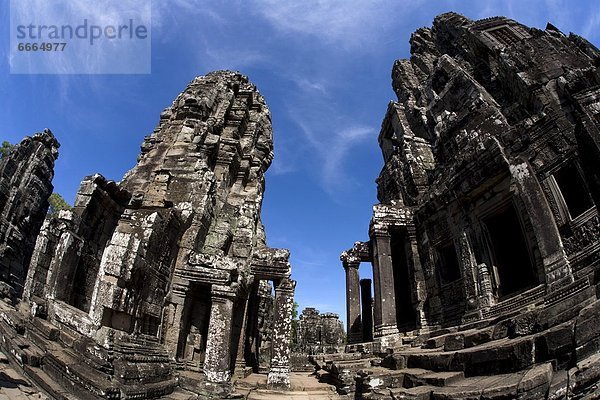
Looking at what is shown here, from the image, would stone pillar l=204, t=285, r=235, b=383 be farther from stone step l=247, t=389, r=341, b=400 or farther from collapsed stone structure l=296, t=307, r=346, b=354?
collapsed stone structure l=296, t=307, r=346, b=354

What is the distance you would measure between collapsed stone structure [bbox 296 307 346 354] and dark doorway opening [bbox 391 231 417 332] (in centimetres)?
784

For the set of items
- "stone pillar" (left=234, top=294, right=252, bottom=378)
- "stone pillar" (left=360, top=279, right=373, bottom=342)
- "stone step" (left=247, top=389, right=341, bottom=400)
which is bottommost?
"stone step" (left=247, top=389, right=341, bottom=400)

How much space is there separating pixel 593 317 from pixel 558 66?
41.5 ft

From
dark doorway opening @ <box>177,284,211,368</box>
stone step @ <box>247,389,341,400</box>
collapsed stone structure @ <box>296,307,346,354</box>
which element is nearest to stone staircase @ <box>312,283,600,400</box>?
stone step @ <box>247,389,341,400</box>

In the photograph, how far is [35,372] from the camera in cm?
495

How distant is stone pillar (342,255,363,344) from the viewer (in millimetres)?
14891

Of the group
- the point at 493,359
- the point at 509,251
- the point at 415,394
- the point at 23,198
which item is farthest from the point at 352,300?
the point at 23,198

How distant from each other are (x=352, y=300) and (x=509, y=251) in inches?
269

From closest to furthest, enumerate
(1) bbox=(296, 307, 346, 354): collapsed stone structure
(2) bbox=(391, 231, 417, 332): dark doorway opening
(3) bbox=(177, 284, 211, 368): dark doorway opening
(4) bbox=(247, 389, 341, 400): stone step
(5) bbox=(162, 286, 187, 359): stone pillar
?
1. (4) bbox=(247, 389, 341, 400): stone step
2. (5) bbox=(162, 286, 187, 359): stone pillar
3. (3) bbox=(177, 284, 211, 368): dark doorway opening
4. (2) bbox=(391, 231, 417, 332): dark doorway opening
5. (1) bbox=(296, 307, 346, 354): collapsed stone structure

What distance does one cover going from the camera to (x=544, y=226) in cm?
851

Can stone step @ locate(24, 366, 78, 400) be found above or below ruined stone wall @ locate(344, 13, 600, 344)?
below

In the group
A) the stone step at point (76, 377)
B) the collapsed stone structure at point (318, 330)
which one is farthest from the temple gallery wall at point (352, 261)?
the collapsed stone structure at point (318, 330)

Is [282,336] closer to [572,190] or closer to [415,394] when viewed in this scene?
[415,394]

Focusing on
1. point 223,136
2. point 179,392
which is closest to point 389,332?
point 179,392
